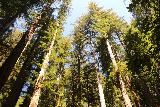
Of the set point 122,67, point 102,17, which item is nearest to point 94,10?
point 102,17

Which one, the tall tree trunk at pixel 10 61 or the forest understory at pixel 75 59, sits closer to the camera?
the tall tree trunk at pixel 10 61

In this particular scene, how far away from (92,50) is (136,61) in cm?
516

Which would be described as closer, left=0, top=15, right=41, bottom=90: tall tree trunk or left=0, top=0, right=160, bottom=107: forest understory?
left=0, top=15, right=41, bottom=90: tall tree trunk

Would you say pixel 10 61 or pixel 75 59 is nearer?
pixel 10 61

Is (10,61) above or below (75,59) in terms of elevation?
below

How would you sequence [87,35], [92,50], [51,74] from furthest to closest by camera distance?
[87,35] → [92,50] → [51,74]

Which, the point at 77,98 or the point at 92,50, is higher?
the point at 92,50

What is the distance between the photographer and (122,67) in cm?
2095

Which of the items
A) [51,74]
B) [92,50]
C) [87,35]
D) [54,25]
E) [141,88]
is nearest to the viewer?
[51,74]

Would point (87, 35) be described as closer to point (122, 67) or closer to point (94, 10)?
point (94, 10)

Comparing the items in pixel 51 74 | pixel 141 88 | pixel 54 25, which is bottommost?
pixel 51 74

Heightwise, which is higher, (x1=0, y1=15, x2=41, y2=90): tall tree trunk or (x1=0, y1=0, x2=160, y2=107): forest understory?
(x1=0, y1=0, x2=160, y2=107): forest understory

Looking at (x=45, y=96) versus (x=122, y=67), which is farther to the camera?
(x=45, y=96)

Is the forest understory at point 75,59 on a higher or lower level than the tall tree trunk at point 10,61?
higher
